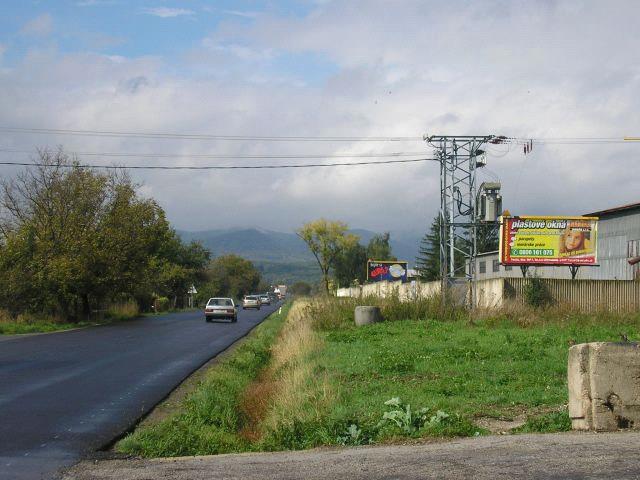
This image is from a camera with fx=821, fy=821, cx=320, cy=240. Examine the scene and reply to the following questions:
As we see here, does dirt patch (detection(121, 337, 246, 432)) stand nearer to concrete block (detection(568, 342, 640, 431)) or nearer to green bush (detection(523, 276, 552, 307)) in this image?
concrete block (detection(568, 342, 640, 431))

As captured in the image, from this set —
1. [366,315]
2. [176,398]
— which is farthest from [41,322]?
[176,398]

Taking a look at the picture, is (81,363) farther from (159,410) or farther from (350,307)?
(350,307)

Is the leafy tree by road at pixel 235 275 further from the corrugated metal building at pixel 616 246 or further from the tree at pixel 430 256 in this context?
the corrugated metal building at pixel 616 246

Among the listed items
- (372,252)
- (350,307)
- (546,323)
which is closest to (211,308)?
(350,307)

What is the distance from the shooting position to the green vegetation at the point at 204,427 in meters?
9.60

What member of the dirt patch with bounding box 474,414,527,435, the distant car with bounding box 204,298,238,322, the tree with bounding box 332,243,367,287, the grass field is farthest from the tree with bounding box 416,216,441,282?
the dirt patch with bounding box 474,414,527,435

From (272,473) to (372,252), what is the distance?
106548 millimetres

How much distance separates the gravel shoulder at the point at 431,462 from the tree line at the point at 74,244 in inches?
1359

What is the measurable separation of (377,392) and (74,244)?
36.6 metres

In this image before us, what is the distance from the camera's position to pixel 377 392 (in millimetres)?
11719

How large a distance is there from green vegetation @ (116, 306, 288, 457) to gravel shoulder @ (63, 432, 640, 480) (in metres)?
0.74

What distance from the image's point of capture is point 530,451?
745cm

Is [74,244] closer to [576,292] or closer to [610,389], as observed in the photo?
[576,292]

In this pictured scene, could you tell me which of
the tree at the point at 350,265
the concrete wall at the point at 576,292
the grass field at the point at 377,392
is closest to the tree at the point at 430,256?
the tree at the point at 350,265
